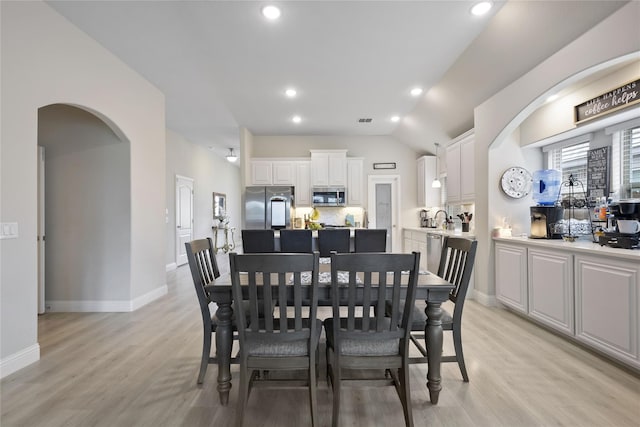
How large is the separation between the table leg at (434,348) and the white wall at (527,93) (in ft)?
7.06

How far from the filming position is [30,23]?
8.27 ft

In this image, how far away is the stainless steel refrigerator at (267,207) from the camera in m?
6.36

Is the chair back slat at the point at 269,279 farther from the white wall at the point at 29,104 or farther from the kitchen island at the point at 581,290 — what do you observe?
the kitchen island at the point at 581,290

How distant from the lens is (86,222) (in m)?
3.79

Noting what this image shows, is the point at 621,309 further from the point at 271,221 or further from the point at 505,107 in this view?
the point at 271,221

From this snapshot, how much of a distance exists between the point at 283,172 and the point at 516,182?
14.3ft

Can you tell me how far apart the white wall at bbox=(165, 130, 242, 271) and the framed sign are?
6.22 meters

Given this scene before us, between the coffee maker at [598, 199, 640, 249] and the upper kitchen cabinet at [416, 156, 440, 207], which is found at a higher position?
the upper kitchen cabinet at [416, 156, 440, 207]

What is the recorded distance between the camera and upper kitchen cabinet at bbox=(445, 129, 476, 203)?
14.6 feet

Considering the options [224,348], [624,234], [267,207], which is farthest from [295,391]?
[267,207]

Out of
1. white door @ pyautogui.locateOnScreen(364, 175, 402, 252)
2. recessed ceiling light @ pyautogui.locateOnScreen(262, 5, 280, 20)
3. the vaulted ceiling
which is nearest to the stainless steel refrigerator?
the vaulted ceiling

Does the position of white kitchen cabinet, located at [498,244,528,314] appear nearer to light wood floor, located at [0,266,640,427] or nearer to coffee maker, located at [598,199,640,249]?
light wood floor, located at [0,266,640,427]

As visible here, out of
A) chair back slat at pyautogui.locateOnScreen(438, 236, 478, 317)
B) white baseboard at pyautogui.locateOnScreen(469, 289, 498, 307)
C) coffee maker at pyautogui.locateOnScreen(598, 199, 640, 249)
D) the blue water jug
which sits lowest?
white baseboard at pyautogui.locateOnScreen(469, 289, 498, 307)

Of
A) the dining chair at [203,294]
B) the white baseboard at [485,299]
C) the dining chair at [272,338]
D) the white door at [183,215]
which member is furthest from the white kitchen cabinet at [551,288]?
the white door at [183,215]
